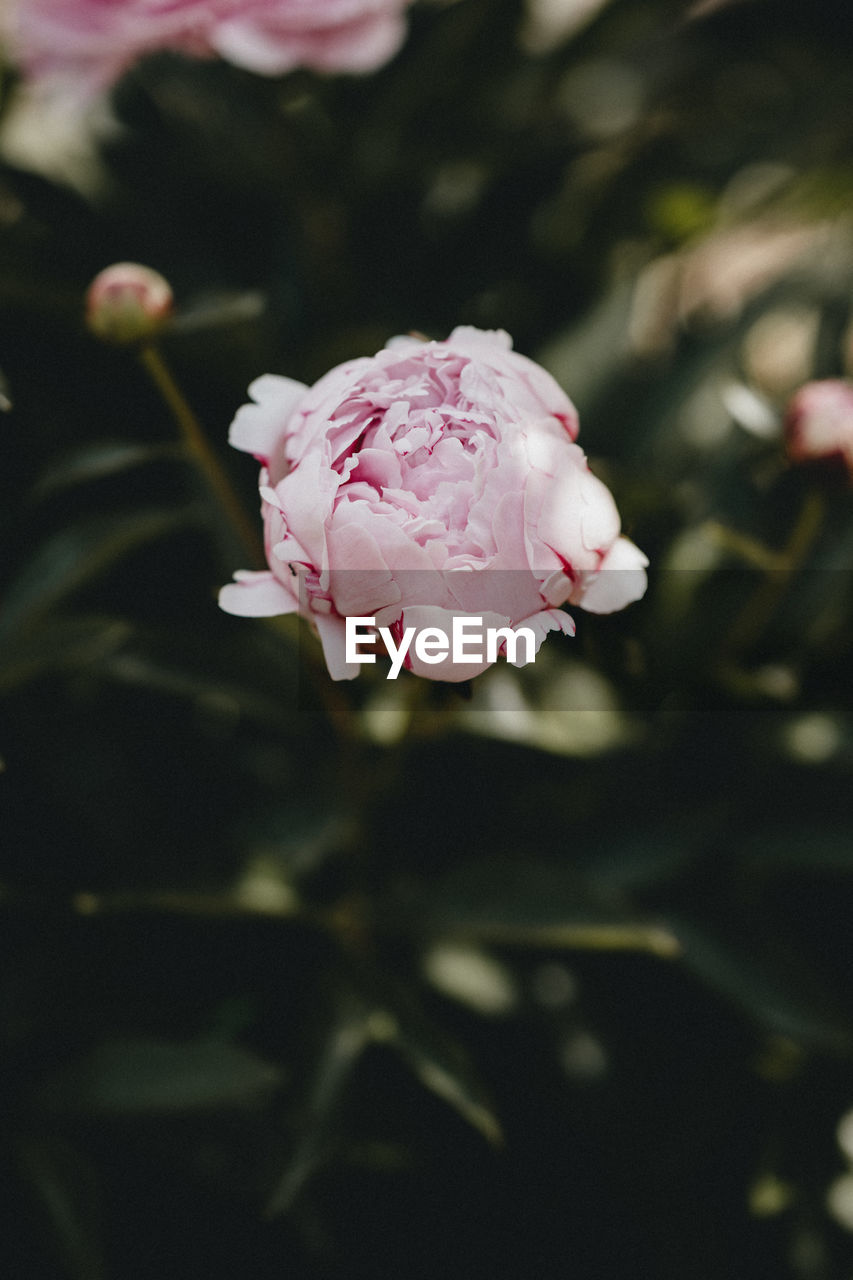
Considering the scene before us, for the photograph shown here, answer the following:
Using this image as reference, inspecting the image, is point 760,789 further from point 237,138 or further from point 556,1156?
point 237,138

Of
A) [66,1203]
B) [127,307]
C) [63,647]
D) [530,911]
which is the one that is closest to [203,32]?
[127,307]

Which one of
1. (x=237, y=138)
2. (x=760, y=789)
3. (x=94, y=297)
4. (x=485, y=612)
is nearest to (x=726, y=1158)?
(x=760, y=789)

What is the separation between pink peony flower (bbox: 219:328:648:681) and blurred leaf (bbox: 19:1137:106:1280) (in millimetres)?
324

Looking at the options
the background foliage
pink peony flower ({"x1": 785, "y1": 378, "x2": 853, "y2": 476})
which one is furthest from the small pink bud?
pink peony flower ({"x1": 785, "y1": 378, "x2": 853, "y2": 476})

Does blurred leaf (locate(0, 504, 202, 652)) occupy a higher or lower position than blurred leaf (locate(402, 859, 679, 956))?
higher

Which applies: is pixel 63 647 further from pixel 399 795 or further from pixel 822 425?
pixel 822 425

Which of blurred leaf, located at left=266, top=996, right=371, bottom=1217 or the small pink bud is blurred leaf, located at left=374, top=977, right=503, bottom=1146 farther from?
the small pink bud

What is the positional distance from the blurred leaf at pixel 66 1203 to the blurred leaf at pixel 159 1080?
0.8 inches

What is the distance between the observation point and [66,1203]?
0.47m

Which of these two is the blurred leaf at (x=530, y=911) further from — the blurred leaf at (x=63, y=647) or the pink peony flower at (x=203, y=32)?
the pink peony flower at (x=203, y=32)

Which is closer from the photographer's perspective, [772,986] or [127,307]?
[127,307]

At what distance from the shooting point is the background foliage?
492mm

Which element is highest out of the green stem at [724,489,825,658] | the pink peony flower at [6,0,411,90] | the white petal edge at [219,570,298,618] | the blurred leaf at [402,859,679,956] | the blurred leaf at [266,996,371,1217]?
the pink peony flower at [6,0,411,90]

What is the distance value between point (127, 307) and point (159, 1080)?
1.17ft
